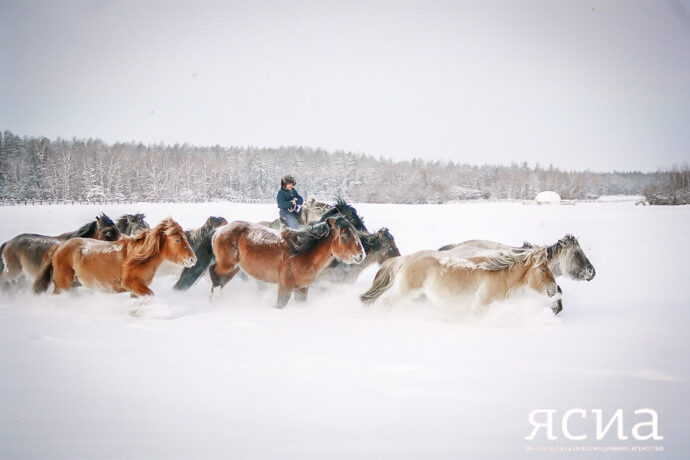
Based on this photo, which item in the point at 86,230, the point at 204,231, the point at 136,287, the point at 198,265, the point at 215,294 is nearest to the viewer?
the point at 136,287

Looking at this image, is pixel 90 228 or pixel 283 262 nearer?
pixel 283 262

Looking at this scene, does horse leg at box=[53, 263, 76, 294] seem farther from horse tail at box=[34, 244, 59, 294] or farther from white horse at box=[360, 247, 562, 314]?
white horse at box=[360, 247, 562, 314]

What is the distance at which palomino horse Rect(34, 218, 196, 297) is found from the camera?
5543mm

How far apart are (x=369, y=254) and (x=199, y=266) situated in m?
2.87

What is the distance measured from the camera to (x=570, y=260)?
6473 mm

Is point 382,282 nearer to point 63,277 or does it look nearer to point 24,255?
point 63,277

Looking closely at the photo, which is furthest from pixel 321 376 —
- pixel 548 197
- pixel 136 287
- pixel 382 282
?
pixel 548 197

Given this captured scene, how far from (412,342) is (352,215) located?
11.7ft

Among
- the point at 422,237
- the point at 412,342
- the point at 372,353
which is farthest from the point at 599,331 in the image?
the point at 422,237

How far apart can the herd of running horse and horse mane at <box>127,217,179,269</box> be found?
0.01 m

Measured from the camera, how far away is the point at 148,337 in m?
4.49

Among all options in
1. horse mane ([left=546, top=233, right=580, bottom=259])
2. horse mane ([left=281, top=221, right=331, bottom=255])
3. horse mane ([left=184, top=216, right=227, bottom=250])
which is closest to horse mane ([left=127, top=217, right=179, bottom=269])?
horse mane ([left=281, top=221, right=331, bottom=255])

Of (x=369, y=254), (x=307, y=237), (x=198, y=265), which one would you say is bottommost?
(x=198, y=265)

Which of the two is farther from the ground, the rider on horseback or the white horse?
the rider on horseback
